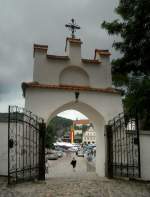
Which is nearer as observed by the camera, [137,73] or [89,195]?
[89,195]

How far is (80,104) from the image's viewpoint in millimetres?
11953

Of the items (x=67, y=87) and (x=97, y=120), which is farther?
(x=97, y=120)

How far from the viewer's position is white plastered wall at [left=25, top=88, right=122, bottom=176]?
1130 cm

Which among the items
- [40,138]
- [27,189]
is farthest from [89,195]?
[40,138]

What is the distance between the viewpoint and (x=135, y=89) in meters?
10.1

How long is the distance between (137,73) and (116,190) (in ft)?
14.3

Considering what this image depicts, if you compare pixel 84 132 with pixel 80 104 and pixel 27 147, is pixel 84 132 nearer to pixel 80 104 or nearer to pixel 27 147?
pixel 80 104

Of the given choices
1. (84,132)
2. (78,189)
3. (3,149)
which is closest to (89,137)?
(84,132)

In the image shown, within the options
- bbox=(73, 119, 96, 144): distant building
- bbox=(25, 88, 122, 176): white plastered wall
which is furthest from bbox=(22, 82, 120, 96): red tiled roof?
bbox=(73, 119, 96, 144): distant building

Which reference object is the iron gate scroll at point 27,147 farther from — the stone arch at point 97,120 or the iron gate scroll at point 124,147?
the iron gate scroll at point 124,147

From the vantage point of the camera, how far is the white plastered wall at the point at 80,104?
1130cm

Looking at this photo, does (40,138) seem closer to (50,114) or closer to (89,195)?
(50,114)

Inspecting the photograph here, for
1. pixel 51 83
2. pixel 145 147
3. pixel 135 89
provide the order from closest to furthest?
1. pixel 135 89
2. pixel 145 147
3. pixel 51 83

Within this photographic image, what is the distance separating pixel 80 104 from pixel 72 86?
80 centimetres
